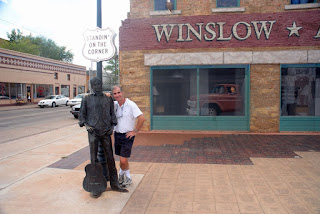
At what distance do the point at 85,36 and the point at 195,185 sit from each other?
146 inches

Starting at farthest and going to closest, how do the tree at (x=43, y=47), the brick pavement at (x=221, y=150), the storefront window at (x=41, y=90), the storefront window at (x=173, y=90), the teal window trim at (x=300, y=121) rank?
the tree at (x=43, y=47)
the storefront window at (x=41, y=90)
the storefront window at (x=173, y=90)
the teal window trim at (x=300, y=121)
the brick pavement at (x=221, y=150)

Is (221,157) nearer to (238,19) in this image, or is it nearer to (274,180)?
(274,180)

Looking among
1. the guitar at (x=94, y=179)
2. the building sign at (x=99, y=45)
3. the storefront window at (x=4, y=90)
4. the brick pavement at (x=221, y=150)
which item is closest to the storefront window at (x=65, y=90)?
the storefront window at (x=4, y=90)

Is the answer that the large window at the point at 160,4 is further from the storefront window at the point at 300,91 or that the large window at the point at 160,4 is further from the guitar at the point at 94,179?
the guitar at the point at 94,179

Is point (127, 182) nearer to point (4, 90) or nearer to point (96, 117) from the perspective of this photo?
point (96, 117)

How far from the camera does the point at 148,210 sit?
396cm

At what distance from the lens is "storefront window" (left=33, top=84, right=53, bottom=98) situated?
35678mm

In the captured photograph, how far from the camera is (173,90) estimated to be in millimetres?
11133

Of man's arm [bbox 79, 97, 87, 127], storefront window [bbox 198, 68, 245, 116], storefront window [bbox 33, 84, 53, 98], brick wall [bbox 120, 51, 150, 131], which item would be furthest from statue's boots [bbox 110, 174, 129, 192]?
storefront window [bbox 33, 84, 53, 98]

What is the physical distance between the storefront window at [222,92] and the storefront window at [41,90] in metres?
30.5

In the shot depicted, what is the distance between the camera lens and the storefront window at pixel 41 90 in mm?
35678

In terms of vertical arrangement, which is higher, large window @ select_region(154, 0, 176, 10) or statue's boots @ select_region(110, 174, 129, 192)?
large window @ select_region(154, 0, 176, 10)

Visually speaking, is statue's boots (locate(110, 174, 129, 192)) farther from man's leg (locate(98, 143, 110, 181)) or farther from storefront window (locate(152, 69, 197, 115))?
storefront window (locate(152, 69, 197, 115))

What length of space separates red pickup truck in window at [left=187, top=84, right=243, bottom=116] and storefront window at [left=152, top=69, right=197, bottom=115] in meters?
0.44
